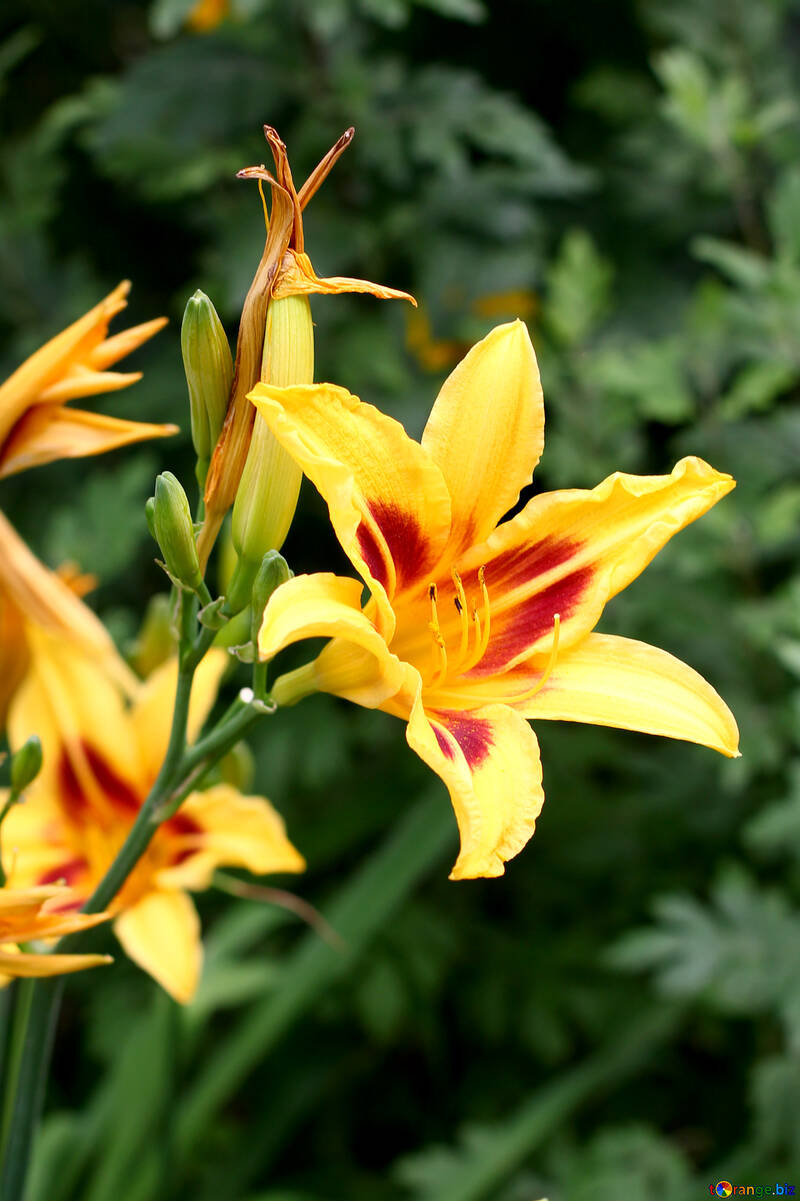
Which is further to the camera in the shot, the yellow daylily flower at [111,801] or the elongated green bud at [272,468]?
the yellow daylily flower at [111,801]

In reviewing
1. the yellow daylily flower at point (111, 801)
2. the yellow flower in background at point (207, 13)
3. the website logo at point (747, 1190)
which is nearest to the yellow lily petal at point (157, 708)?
the yellow daylily flower at point (111, 801)

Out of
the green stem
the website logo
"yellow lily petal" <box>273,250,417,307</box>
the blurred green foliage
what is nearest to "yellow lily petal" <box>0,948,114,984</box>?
the green stem

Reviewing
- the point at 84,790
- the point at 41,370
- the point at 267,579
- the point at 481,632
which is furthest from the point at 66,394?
the point at 84,790

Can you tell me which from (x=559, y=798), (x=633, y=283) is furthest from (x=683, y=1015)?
(x=633, y=283)

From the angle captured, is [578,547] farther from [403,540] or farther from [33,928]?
[33,928]

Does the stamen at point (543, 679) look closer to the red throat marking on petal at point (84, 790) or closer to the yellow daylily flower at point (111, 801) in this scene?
the yellow daylily flower at point (111, 801)

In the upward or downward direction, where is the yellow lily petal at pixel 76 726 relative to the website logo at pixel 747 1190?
upward

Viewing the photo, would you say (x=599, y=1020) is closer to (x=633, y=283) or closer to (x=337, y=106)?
(x=633, y=283)

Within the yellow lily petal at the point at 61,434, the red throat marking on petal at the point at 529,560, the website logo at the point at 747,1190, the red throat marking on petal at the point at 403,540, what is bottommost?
the website logo at the point at 747,1190
